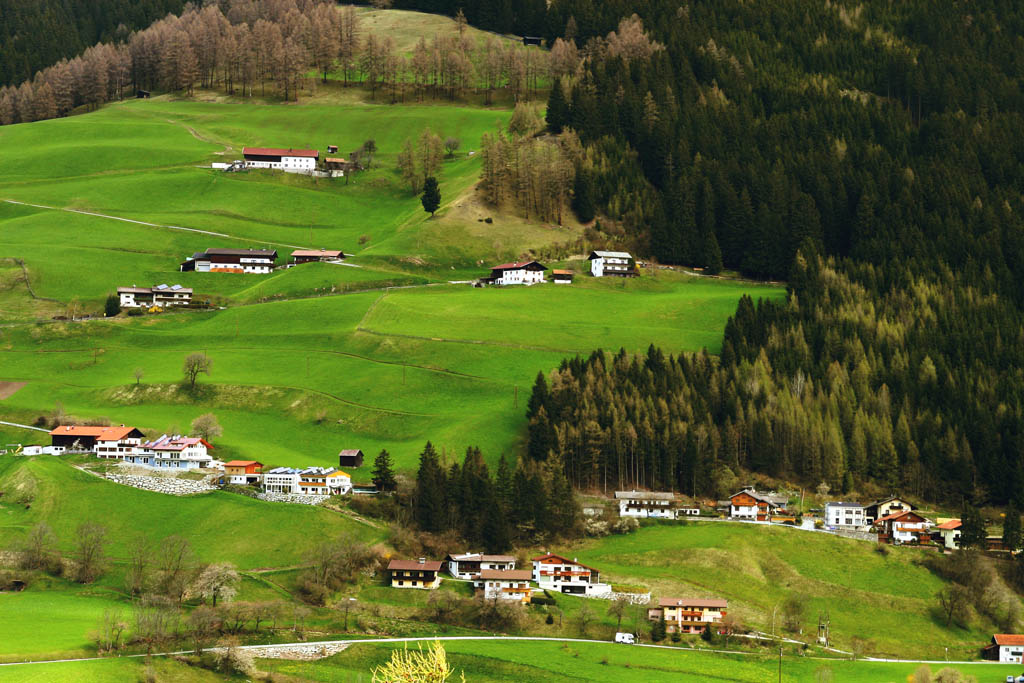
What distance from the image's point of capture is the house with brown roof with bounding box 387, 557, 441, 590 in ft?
346

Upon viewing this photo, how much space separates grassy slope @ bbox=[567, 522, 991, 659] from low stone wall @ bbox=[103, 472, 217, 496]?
35.3 meters

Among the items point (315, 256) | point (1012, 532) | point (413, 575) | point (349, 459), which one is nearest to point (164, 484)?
point (349, 459)

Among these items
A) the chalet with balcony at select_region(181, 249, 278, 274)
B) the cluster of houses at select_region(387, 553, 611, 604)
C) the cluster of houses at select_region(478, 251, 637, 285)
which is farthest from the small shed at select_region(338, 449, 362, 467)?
the chalet with balcony at select_region(181, 249, 278, 274)

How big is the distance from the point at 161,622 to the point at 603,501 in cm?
4691

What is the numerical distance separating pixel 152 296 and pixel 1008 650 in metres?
116

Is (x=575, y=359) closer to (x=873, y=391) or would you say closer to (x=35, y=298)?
(x=873, y=391)

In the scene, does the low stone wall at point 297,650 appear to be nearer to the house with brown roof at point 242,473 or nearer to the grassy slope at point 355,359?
the house with brown roof at point 242,473

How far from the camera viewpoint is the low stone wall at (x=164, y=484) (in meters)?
119

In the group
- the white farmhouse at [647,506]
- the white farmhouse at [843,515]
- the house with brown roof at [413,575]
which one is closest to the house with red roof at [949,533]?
the white farmhouse at [843,515]

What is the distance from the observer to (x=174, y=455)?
124 metres

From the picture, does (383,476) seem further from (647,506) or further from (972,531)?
(972,531)

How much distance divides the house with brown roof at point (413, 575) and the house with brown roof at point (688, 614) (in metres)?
17.9

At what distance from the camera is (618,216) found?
195 meters

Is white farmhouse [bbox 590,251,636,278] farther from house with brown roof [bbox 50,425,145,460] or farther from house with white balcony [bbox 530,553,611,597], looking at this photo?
house with white balcony [bbox 530,553,611,597]
